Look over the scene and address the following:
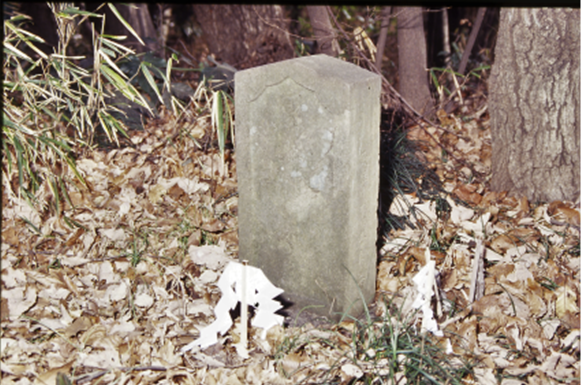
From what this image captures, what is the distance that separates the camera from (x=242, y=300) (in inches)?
91.9

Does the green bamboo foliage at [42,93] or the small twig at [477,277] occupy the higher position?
the green bamboo foliage at [42,93]

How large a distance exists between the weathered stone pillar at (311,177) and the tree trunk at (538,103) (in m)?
1.45

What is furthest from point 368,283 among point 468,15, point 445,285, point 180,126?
point 468,15

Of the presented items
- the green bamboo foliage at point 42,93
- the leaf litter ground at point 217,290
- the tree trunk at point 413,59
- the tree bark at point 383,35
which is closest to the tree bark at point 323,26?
the tree bark at point 383,35

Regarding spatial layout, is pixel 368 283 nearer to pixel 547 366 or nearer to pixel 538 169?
pixel 547 366

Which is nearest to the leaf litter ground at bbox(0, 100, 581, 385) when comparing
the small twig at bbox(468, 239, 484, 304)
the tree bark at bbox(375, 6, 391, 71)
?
the small twig at bbox(468, 239, 484, 304)

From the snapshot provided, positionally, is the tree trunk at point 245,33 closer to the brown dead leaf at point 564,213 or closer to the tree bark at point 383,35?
the tree bark at point 383,35

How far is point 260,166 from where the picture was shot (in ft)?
8.34

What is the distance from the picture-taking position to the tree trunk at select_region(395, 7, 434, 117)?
4.34 meters

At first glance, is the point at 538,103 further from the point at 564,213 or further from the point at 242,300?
the point at 242,300

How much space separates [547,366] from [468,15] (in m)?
5.05

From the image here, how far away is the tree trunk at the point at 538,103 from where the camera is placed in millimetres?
3273

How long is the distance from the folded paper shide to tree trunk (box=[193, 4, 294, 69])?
9.08 ft

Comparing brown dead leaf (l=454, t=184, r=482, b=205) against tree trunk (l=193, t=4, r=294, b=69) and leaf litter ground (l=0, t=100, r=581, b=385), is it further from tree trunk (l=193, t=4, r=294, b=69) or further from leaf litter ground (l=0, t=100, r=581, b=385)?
tree trunk (l=193, t=4, r=294, b=69)
